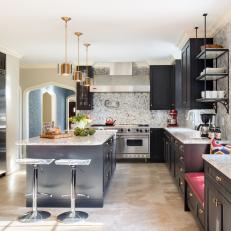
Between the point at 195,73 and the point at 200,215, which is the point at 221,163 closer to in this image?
the point at 200,215

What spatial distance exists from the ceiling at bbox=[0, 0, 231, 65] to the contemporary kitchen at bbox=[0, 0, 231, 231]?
0.7 inches

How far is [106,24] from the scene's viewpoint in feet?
15.8

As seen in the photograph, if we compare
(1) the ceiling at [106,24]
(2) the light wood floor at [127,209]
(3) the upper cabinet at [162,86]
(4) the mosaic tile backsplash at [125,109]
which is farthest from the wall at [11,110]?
(3) the upper cabinet at [162,86]

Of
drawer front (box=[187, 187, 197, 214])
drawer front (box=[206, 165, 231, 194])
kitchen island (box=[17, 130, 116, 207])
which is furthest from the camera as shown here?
kitchen island (box=[17, 130, 116, 207])

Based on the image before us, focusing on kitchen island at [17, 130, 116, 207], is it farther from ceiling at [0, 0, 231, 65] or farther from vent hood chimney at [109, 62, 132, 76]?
vent hood chimney at [109, 62, 132, 76]

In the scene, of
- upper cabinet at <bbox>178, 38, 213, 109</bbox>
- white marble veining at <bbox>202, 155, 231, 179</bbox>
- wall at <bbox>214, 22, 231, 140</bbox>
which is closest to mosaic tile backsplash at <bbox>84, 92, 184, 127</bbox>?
upper cabinet at <bbox>178, 38, 213, 109</bbox>

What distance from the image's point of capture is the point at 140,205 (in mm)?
4258

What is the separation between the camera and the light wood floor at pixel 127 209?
11.4 ft

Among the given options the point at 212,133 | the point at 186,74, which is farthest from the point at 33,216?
the point at 186,74

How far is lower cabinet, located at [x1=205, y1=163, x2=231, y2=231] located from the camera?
2057 mm

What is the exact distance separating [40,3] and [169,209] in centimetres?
308

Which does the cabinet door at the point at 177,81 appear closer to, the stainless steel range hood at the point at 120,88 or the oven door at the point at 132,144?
the stainless steel range hood at the point at 120,88

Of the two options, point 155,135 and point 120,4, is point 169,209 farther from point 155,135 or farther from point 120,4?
point 155,135

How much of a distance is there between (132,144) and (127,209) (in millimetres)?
3843
